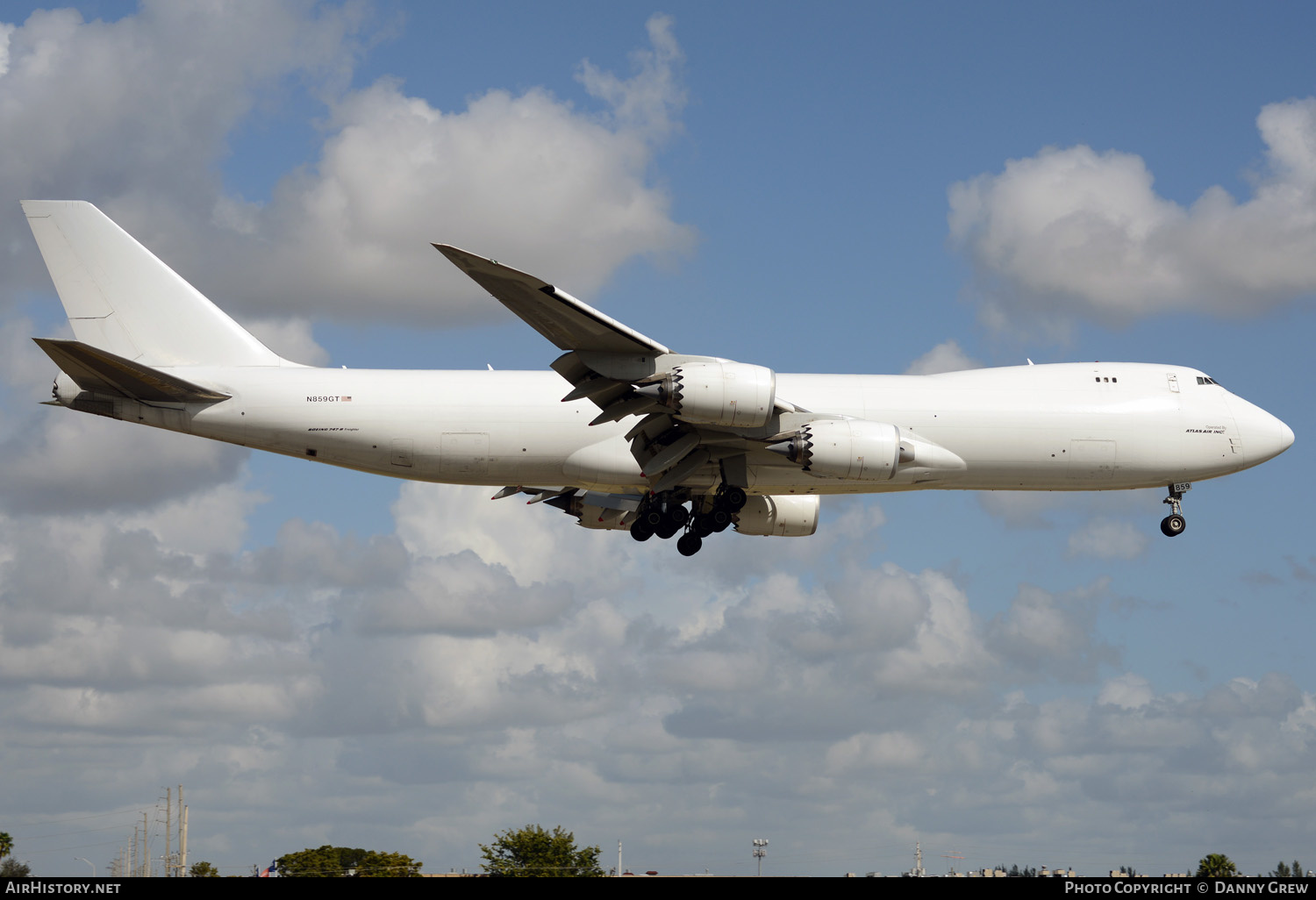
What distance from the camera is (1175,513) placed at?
37281 mm

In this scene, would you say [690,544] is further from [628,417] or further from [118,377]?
[118,377]

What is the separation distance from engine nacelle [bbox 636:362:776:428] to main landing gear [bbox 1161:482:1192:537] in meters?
14.7

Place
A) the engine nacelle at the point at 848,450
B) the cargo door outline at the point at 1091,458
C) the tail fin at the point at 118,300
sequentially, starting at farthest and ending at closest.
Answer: the tail fin at the point at 118,300 → the cargo door outline at the point at 1091,458 → the engine nacelle at the point at 848,450

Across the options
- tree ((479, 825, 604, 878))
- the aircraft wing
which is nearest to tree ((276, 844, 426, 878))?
tree ((479, 825, 604, 878))

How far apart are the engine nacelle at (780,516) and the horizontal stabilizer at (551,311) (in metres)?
10.1

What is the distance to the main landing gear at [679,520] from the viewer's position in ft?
118

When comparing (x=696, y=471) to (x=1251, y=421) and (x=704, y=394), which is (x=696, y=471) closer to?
(x=704, y=394)

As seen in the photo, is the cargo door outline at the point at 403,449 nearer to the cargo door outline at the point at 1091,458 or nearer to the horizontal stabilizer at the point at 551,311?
the horizontal stabilizer at the point at 551,311

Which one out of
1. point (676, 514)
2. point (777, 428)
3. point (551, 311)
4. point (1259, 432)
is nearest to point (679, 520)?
point (676, 514)

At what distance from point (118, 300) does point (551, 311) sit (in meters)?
16.1

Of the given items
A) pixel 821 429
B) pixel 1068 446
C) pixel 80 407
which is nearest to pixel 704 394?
pixel 821 429

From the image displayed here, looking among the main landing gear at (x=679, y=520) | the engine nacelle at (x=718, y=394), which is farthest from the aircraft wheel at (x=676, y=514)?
the engine nacelle at (x=718, y=394)

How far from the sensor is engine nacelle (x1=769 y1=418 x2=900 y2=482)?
31891mm
